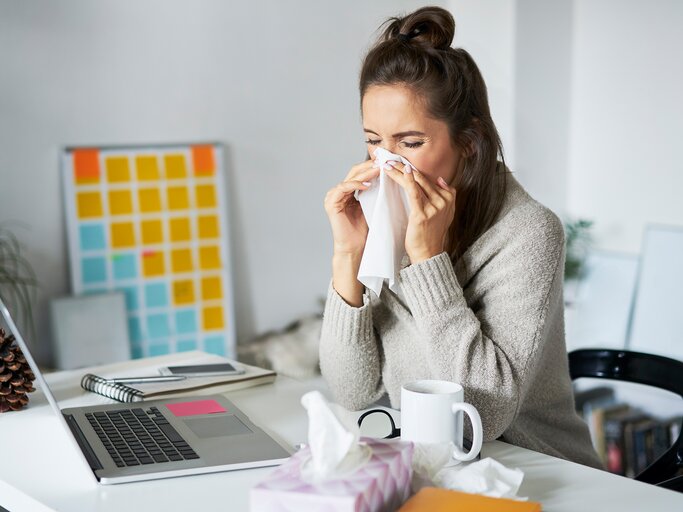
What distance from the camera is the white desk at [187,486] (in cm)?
103

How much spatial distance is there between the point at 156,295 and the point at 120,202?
35 cm

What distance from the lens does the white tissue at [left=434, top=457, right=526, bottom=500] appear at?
972 mm

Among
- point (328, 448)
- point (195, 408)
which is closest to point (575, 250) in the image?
point (195, 408)

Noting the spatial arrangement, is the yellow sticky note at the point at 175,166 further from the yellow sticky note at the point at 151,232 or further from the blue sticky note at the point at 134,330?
the blue sticky note at the point at 134,330

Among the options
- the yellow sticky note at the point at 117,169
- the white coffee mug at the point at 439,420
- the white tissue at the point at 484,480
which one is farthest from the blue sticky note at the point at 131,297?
the white tissue at the point at 484,480

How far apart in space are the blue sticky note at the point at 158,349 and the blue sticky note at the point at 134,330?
0.18 feet

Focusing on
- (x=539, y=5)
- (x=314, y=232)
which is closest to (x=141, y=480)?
(x=314, y=232)

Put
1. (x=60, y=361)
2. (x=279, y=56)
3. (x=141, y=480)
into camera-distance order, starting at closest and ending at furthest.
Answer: (x=141, y=480) < (x=60, y=361) < (x=279, y=56)

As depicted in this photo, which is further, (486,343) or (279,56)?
(279,56)

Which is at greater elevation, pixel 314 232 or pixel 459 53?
pixel 459 53

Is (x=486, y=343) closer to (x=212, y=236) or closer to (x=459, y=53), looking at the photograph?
(x=459, y=53)

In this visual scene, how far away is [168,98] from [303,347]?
996 mm

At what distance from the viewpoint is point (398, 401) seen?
1.51 m

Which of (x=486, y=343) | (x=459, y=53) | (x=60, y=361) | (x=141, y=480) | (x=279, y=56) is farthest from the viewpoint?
(x=279, y=56)
